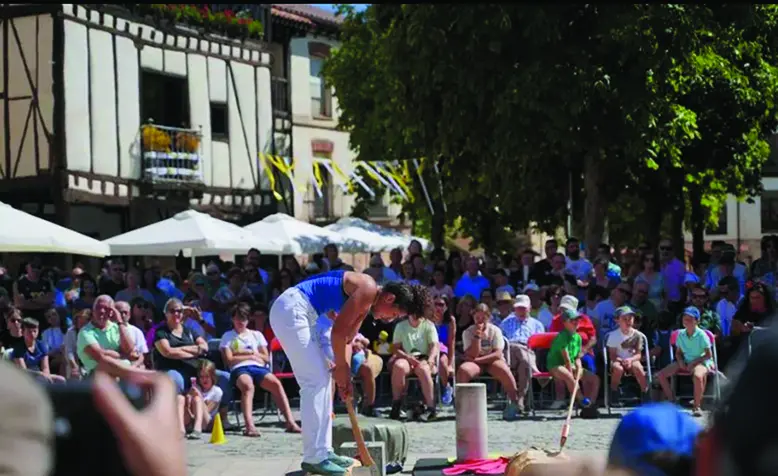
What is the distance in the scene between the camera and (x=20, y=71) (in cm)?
2600

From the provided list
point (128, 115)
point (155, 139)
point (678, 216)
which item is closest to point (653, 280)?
point (678, 216)

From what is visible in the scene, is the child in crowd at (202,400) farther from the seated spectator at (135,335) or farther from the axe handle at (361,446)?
the axe handle at (361,446)

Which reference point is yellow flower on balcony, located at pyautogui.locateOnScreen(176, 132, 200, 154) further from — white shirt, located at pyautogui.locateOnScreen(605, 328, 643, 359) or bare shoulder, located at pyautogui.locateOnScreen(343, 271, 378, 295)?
bare shoulder, located at pyautogui.locateOnScreen(343, 271, 378, 295)

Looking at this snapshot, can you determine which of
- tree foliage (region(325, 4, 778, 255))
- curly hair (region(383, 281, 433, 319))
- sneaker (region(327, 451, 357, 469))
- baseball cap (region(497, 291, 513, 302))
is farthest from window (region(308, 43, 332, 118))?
sneaker (region(327, 451, 357, 469))

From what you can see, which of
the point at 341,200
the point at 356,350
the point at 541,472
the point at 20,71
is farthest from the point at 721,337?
the point at 341,200

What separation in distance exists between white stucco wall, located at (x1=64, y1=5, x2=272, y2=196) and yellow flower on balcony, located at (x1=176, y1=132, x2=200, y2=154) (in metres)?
0.50

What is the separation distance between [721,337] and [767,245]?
19.0 feet

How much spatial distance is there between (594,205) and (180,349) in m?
10.1

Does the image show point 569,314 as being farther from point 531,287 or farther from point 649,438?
point 649,438

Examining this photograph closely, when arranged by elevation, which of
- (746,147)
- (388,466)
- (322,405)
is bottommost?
(388,466)

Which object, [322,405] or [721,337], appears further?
[721,337]

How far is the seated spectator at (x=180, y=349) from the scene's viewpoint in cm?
1345

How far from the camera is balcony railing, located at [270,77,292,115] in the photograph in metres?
35.0

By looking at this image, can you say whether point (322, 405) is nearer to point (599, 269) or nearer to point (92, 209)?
point (599, 269)
